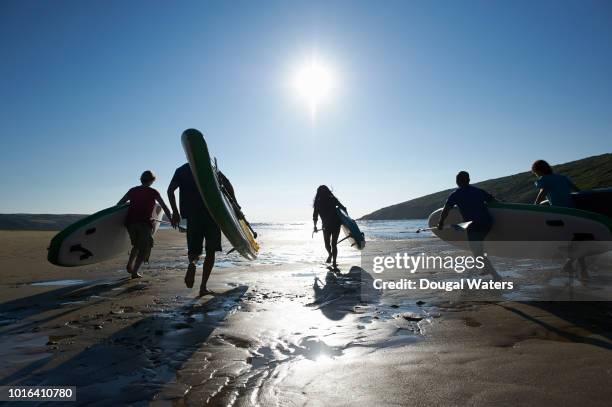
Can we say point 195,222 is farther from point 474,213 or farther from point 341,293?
point 474,213

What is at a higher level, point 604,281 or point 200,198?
point 200,198

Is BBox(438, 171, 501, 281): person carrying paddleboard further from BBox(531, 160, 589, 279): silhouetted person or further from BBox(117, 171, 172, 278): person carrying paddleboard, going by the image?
BBox(117, 171, 172, 278): person carrying paddleboard

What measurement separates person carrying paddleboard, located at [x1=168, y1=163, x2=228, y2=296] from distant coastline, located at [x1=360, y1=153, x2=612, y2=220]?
58828 millimetres

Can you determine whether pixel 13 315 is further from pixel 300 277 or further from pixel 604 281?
pixel 604 281

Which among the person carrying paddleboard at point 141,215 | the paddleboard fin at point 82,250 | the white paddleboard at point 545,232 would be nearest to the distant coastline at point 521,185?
the white paddleboard at point 545,232

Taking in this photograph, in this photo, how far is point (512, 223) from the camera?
6.69 metres

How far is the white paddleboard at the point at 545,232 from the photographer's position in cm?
582

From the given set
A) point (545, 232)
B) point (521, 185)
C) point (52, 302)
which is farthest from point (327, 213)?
point (521, 185)

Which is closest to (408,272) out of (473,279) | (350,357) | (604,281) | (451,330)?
(473,279)

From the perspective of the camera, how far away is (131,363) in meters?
2.76

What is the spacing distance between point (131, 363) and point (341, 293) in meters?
3.30

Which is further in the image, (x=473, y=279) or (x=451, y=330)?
(x=473, y=279)

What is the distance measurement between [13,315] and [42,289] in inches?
77.4

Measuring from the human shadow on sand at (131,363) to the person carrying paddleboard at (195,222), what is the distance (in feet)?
5.11
